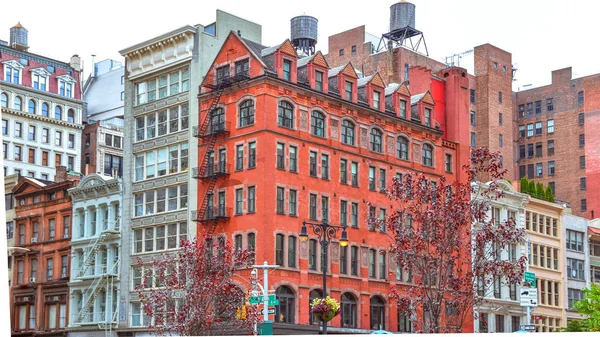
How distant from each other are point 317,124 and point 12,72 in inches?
732

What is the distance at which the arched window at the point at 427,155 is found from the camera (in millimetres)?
68588

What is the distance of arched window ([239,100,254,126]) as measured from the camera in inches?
2264

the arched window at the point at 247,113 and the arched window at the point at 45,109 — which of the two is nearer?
the arched window at the point at 247,113

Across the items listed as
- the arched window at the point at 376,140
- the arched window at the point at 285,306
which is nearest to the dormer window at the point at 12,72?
the arched window at the point at 285,306

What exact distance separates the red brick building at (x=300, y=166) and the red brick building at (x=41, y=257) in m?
14.2

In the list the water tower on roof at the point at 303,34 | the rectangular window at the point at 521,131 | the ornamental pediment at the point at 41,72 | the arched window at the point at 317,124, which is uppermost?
the water tower on roof at the point at 303,34

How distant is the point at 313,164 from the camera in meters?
59.3

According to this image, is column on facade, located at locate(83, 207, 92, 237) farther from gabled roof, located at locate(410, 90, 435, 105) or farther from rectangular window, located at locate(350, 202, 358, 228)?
gabled roof, located at locate(410, 90, 435, 105)

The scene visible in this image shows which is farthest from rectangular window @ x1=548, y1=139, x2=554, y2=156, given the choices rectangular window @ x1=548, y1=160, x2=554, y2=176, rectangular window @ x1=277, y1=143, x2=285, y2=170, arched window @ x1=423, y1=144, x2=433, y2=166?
rectangular window @ x1=277, y1=143, x2=285, y2=170

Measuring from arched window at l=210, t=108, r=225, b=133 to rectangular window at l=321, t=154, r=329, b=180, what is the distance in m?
6.54

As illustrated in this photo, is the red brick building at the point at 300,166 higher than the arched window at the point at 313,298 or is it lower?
higher

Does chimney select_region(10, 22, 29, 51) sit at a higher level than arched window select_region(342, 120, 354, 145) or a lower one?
higher

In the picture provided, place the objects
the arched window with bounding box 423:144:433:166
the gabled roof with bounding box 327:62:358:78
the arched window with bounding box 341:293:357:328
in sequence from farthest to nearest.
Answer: the arched window with bounding box 423:144:433:166 < the gabled roof with bounding box 327:62:358:78 < the arched window with bounding box 341:293:357:328

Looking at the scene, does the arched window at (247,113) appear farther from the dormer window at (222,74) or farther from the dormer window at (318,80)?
the dormer window at (318,80)
